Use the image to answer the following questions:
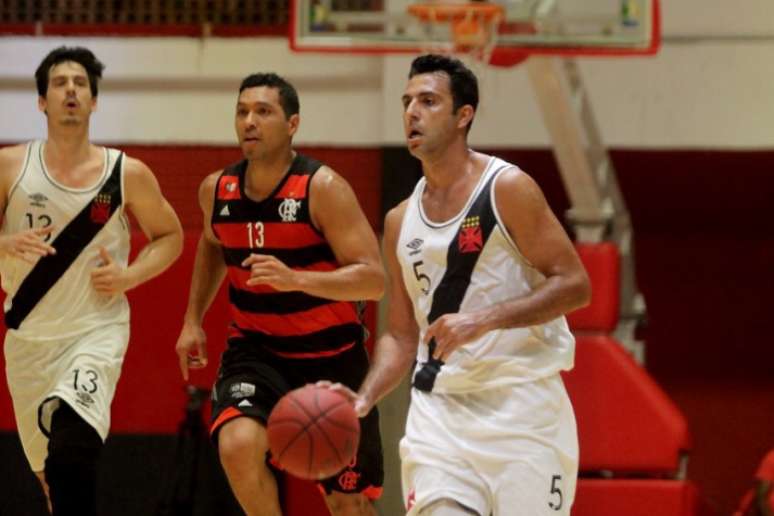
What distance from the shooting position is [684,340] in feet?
32.2

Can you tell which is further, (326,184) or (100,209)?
(100,209)

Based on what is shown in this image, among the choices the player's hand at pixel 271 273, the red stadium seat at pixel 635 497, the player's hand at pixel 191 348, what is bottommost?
the red stadium seat at pixel 635 497

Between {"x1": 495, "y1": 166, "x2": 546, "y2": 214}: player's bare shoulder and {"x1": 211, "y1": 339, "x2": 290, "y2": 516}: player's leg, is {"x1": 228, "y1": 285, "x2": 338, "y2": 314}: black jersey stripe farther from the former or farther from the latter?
{"x1": 495, "y1": 166, "x2": 546, "y2": 214}: player's bare shoulder

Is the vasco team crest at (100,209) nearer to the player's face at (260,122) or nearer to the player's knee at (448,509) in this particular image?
the player's face at (260,122)

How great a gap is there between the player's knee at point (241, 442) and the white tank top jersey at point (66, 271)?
97 cm

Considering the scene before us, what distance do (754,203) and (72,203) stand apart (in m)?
4.90

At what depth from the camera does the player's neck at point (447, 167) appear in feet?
16.9

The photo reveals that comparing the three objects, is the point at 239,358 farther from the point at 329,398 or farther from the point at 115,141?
the point at 115,141

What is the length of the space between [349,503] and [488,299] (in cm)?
168

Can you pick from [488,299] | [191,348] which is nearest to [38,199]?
[191,348]

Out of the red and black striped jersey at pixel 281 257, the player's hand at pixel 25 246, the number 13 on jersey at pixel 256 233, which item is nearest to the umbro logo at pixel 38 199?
the player's hand at pixel 25 246

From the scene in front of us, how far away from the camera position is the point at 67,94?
652 centimetres

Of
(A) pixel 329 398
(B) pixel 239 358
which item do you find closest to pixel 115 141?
(B) pixel 239 358

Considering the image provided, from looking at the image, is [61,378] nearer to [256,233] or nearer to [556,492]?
[256,233]
